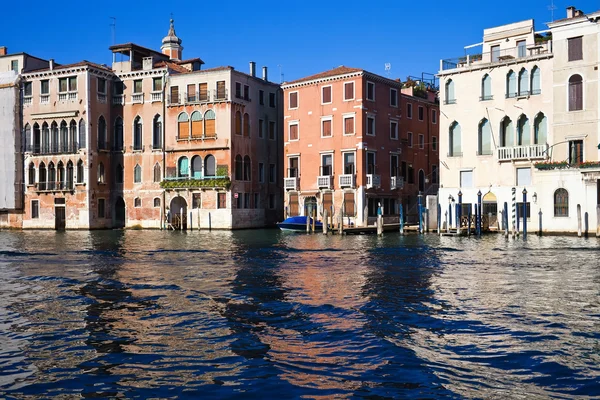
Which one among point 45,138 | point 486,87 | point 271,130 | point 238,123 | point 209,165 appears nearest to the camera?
point 486,87

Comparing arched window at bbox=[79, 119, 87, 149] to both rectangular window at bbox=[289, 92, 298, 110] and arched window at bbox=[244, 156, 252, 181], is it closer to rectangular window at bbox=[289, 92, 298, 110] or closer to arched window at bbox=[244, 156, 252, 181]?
arched window at bbox=[244, 156, 252, 181]

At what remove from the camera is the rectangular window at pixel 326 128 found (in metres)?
41.7

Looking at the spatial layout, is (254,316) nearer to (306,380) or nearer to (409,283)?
(306,380)

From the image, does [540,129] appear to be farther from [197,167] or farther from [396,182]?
[197,167]

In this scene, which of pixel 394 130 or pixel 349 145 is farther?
pixel 394 130

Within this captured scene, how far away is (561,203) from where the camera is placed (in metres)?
32.5

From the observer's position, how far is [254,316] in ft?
34.3

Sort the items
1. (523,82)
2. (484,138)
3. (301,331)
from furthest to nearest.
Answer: (484,138) < (523,82) < (301,331)

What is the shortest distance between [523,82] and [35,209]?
109ft

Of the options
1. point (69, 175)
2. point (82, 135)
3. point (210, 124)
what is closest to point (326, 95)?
point (210, 124)

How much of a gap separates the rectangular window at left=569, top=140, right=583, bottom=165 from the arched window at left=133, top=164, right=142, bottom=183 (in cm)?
2738

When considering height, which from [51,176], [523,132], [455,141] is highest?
[523,132]

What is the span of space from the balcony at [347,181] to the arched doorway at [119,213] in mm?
15812

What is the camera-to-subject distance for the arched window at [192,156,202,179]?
1698 inches
